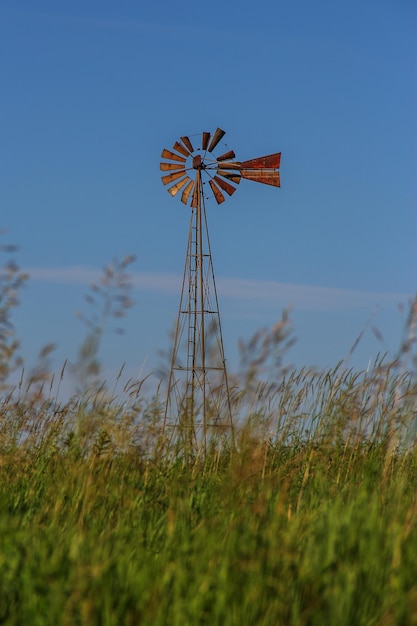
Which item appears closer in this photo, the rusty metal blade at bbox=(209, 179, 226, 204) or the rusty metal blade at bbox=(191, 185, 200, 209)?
the rusty metal blade at bbox=(191, 185, 200, 209)

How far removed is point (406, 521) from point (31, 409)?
364 cm

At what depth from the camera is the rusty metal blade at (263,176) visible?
17188mm

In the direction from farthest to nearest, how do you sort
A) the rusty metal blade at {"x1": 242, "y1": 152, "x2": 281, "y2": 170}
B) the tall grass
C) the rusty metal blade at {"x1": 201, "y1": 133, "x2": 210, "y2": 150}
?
the rusty metal blade at {"x1": 201, "y1": 133, "x2": 210, "y2": 150}
the rusty metal blade at {"x1": 242, "y1": 152, "x2": 281, "y2": 170}
the tall grass

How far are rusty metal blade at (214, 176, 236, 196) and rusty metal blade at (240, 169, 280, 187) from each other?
1.27ft

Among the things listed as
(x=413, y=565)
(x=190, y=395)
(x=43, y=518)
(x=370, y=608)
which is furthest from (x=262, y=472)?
(x=370, y=608)

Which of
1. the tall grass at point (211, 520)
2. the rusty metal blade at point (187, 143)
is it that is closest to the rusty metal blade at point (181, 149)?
the rusty metal blade at point (187, 143)

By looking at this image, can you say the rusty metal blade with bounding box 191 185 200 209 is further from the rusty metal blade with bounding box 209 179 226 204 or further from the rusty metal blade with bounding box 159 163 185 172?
the rusty metal blade with bounding box 159 163 185 172

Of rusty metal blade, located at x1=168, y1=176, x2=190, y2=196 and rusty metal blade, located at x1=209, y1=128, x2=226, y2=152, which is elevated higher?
rusty metal blade, located at x1=209, y1=128, x2=226, y2=152

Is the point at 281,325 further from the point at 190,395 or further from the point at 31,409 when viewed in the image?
the point at 31,409

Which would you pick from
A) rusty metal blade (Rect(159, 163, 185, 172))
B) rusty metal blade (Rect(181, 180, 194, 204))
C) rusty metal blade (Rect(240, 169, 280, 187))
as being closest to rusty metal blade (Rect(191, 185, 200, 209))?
rusty metal blade (Rect(181, 180, 194, 204))

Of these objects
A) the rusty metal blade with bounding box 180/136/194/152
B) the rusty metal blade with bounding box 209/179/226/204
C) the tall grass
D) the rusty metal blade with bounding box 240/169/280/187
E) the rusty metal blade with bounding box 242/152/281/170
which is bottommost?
the tall grass

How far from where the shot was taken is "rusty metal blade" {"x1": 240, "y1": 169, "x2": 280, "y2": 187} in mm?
17188

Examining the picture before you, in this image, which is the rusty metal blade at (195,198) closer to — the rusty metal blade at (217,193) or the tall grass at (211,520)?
the rusty metal blade at (217,193)

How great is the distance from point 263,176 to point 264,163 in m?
0.26
